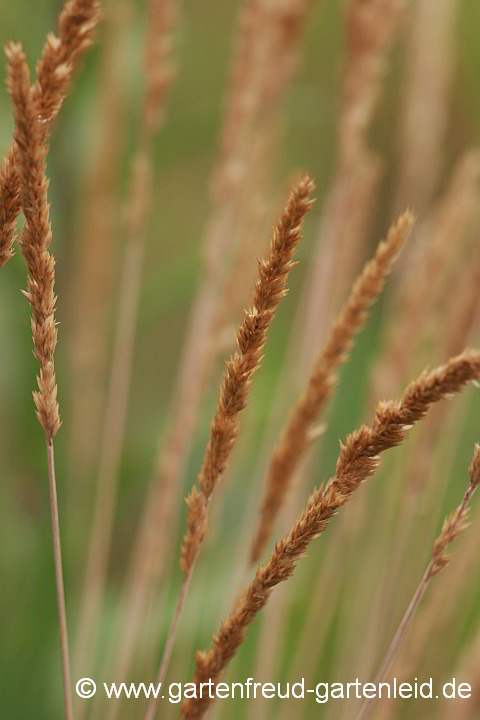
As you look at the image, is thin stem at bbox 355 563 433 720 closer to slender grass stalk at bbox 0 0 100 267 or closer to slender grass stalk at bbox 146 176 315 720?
slender grass stalk at bbox 146 176 315 720

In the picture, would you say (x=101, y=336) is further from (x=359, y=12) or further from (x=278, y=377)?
(x=359, y=12)

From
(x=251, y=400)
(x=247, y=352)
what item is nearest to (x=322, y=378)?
(x=247, y=352)

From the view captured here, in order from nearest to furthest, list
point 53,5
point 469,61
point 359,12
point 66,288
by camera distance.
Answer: point 359,12
point 53,5
point 66,288
point 469,61

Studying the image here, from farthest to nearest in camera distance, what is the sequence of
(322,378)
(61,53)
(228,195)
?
(228,195) → (322,378) → (61,53)

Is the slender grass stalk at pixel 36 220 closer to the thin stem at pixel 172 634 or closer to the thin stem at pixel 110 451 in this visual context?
the thin stem at pixel 172 634

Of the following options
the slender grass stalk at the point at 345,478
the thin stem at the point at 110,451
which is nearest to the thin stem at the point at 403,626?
the slender grass stalk at the point at 345,478

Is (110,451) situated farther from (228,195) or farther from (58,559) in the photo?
(58,559)

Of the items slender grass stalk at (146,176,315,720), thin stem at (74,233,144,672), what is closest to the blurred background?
thin stem at (74,233,144,672)

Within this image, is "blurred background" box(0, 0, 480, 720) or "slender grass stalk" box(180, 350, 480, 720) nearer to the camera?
"slender grass stalk" box(180, 350, 480, 720)

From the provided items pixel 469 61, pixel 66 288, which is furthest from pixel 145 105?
pixel 469 61
